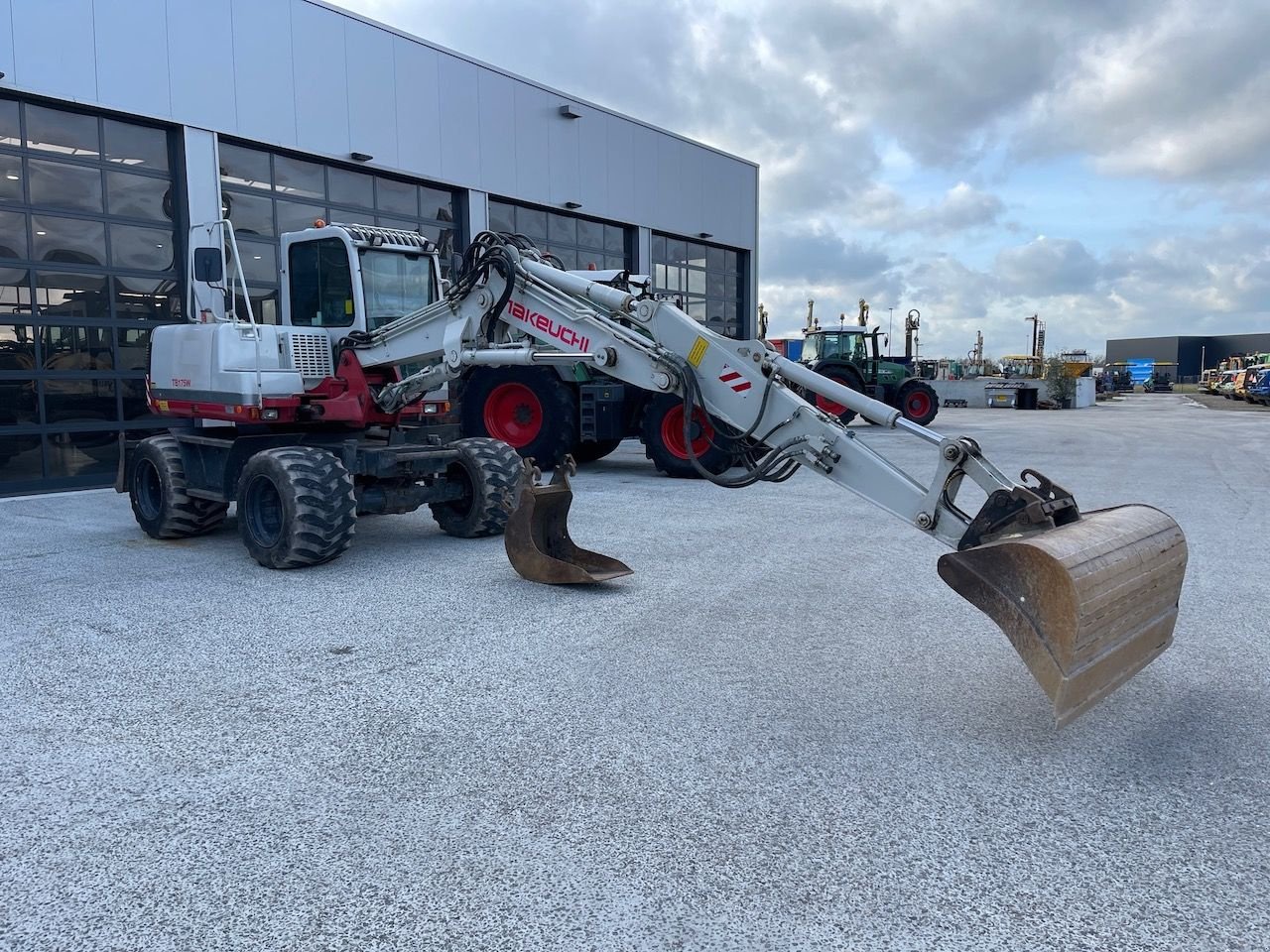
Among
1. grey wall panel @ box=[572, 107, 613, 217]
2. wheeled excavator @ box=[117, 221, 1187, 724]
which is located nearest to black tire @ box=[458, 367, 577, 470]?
wheeled excavator @ box=[117, 221, 1187, 724]

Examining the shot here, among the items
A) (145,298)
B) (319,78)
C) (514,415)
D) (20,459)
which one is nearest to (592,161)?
(319,78)

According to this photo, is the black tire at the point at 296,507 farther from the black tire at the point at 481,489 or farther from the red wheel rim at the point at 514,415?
the red wheel rim at the point at 514,415

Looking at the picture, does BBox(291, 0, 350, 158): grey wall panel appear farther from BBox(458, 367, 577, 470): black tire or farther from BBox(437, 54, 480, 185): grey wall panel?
BBox(458, 367, 577, 470): black tire

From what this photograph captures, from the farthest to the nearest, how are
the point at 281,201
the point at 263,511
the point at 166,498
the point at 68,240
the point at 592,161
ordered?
the point at 592,161
the point at 281,201
the point at 68,240
the point at 166,498
the point at 263,511

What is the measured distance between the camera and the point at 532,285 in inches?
257

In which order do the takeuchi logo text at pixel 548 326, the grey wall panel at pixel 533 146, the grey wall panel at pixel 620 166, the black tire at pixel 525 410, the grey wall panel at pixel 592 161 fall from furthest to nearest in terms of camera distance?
1. the grey wall panel at pixel 620 166
2. the grey wall panel at pixel 592 161
3. the grey wall panel at pixel 533 146
4. the black tire at pixel 525 410
5. the takeuchi logo text at pixel 548 326

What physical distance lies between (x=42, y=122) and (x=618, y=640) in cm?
1081

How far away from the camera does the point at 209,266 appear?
22.2 ft

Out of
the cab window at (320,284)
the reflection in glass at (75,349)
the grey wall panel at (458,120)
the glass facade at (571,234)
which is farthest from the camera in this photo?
the glass facade at (571,234)

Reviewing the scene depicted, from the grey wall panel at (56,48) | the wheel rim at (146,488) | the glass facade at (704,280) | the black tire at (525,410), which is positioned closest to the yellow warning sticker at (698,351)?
the wheel rim at (146,488)

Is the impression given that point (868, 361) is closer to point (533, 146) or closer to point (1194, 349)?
point (533, 146)

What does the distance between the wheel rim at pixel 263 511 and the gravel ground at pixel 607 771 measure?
1.82 ft

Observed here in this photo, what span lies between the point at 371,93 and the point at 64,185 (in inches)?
195

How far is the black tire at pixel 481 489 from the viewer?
8.09 meters
